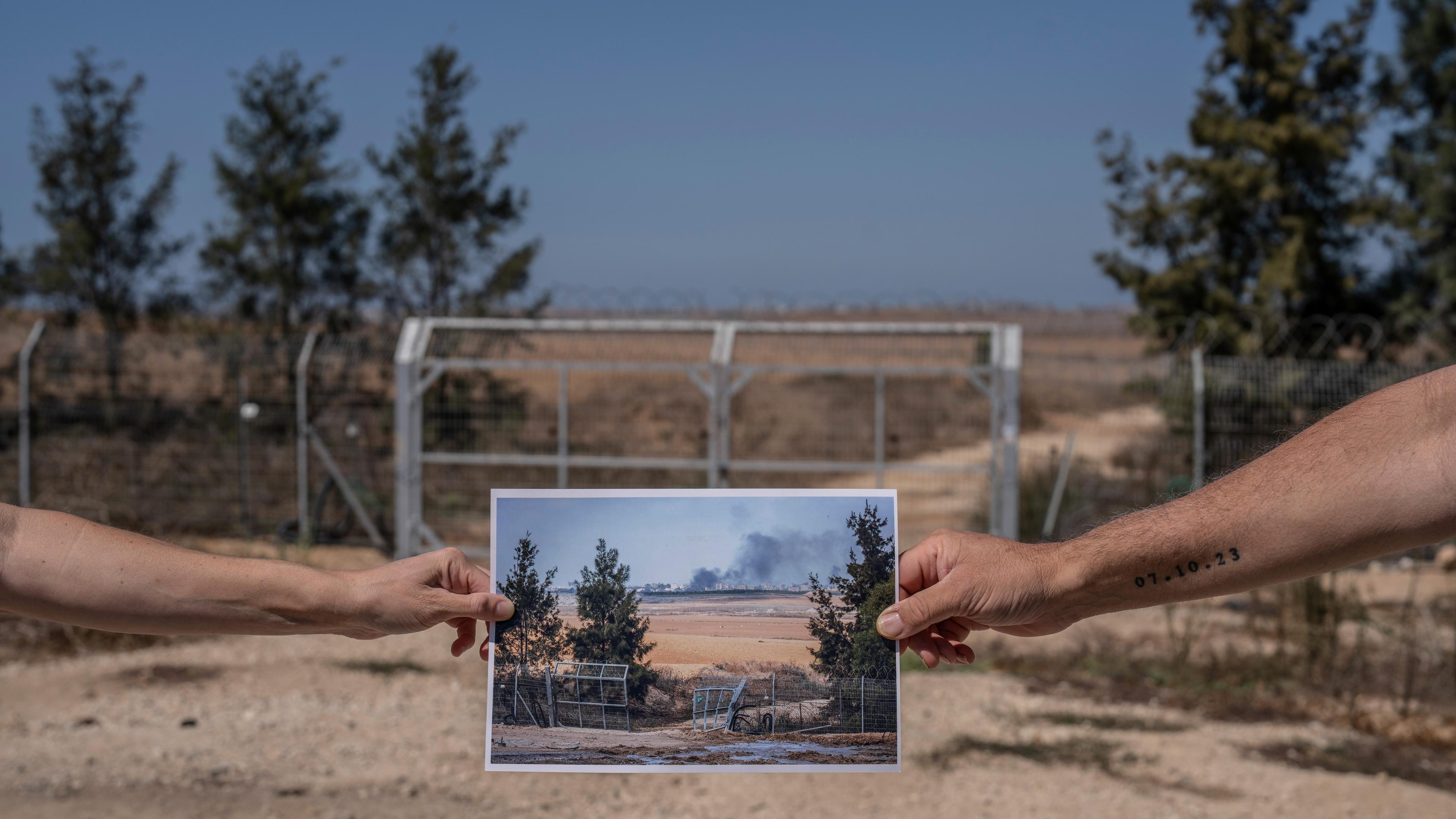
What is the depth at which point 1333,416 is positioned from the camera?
1908 millimetres

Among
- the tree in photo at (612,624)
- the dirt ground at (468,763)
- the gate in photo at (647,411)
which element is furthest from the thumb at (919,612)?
the gate in photo at (647,411)

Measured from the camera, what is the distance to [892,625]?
1898 millimetres

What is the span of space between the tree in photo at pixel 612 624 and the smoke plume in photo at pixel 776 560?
0.12 metres

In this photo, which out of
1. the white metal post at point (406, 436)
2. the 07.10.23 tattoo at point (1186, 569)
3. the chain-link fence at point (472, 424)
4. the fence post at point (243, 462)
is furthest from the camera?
the fence post at point (243, 462)

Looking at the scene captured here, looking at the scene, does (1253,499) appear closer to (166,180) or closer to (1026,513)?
(1026,513)

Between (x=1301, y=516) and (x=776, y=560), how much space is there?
0.90 m

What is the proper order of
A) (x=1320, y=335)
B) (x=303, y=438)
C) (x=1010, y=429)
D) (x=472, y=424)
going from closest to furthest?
(x=1010, y=429) → (x=303, y=438) → (x=472, y=424) → (x=1320, y=335)

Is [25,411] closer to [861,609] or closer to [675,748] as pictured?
[675,748]

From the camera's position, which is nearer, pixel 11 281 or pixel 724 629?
pixel 724 629

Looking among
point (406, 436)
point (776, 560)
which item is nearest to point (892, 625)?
point (776, 560)

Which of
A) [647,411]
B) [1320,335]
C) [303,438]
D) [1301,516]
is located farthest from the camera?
[1320,335]

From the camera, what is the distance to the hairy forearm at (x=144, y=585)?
6.14 feet

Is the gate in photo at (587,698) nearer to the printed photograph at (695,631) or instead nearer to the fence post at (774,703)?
the printed photograph at (695,631)

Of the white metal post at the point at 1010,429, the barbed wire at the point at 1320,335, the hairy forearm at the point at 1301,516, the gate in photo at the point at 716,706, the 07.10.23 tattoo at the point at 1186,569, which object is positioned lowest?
the gate in photo at the point at 716,706
